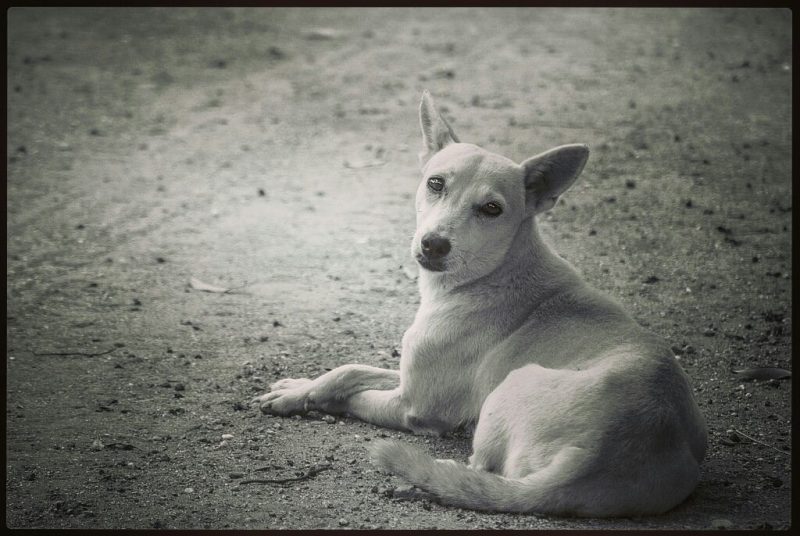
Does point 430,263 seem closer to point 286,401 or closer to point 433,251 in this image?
point 433,251

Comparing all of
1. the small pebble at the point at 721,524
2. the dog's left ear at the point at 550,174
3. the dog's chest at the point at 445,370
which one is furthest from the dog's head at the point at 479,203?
the small pebble at the point at 721,524

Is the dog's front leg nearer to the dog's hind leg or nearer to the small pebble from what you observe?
the dog's hind leg

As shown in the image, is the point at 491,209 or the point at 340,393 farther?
the point at 340,393

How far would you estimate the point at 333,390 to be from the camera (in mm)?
5914

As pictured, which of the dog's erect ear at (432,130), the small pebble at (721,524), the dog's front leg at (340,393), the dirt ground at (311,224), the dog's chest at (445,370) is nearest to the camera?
the small pebble at (721,524)

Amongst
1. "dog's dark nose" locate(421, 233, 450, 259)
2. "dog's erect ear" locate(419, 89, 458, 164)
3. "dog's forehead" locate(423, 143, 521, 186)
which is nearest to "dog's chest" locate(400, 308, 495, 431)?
"dog's dark nose" locate(421, 233, 450, 259)

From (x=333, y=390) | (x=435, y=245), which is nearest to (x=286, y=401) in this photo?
(x=333, y=390)

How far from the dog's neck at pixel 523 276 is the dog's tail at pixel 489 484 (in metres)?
1.11

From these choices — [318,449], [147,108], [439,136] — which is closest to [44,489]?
[318,449]

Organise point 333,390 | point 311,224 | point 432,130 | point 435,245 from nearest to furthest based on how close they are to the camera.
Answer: point 435,245
point 333,390
point 432,130
point 311,224

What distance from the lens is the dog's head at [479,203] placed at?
5.45 metres

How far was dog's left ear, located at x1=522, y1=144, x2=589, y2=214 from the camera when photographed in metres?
5.54

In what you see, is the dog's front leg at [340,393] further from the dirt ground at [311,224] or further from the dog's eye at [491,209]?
the dog's eye at [491,209]

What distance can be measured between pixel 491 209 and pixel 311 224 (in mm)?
3812
